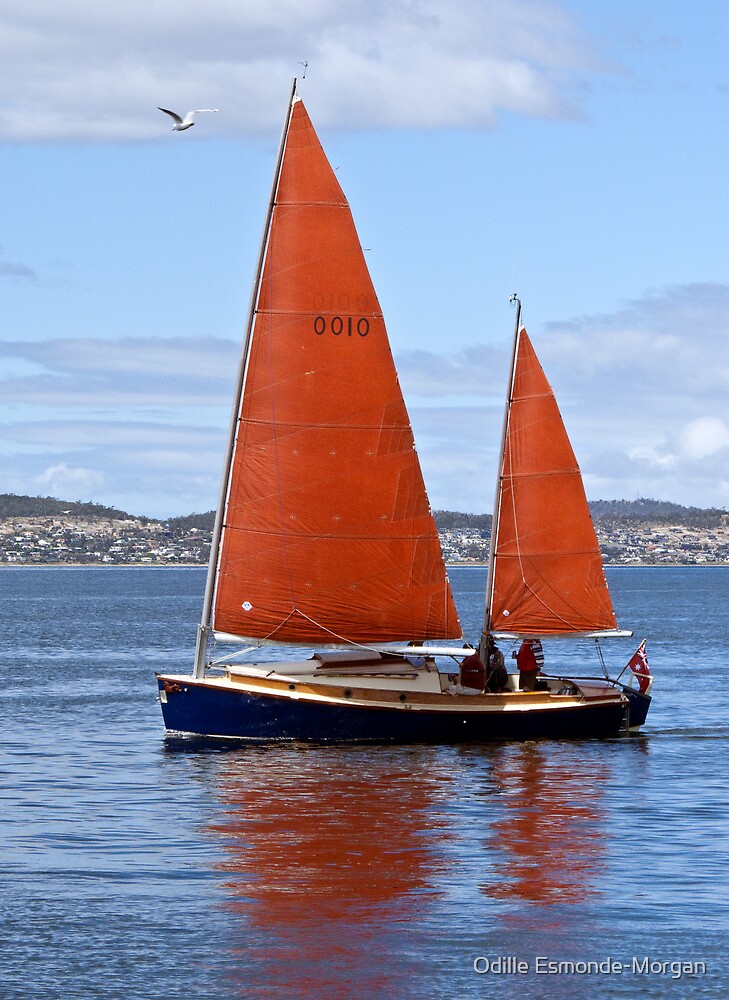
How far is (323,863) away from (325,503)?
1500cm

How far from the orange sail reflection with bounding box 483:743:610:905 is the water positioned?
0.08 m

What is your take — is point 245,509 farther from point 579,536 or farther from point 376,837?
point 376,837

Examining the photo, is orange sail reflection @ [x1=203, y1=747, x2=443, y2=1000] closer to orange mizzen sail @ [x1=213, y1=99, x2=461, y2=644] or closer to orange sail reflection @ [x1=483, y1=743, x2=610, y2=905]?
orange sail reflection @ [x1=483, y1=743, x2=610, y2=905]


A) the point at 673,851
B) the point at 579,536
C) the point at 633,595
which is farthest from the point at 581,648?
the point at 633,595

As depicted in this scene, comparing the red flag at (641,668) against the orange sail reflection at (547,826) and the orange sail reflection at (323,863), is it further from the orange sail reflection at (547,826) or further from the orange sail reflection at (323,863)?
the orange sail reflection at (323,863)

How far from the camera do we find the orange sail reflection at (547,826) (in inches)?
1030

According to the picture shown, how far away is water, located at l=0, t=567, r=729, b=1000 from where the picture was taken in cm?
2145

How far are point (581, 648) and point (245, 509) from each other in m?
54.7

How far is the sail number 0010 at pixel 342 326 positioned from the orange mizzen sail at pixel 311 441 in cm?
2

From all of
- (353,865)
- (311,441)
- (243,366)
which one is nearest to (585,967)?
(353,865)

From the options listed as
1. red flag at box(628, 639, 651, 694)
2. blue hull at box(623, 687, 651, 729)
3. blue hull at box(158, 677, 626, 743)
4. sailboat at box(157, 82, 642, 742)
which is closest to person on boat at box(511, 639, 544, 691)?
sailboat at box(157, 82, 642, 742)

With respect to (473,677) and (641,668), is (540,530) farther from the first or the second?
(473,677)

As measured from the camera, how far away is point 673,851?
29.0 m

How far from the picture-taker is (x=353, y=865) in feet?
89.8
